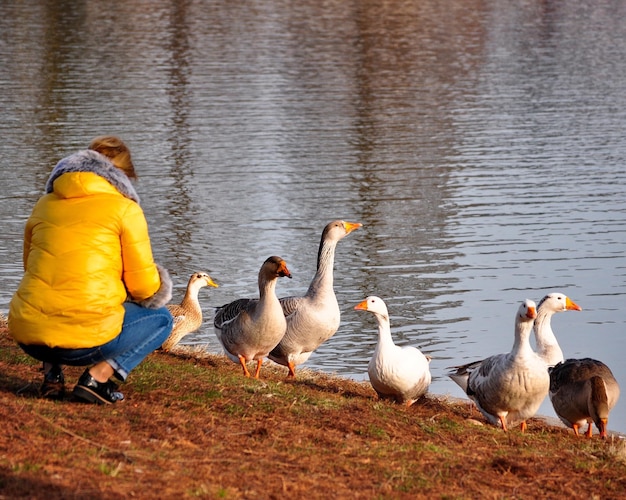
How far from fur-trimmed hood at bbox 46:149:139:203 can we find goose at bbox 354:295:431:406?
11.1ft

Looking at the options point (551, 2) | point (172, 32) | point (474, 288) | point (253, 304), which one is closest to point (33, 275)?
point (253, 304)

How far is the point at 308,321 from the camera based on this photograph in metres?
11.0

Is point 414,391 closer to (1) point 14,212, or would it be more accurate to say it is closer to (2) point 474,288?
(2) point 474,288

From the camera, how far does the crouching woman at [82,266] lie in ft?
23.2

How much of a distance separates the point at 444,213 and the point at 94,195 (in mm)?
14146

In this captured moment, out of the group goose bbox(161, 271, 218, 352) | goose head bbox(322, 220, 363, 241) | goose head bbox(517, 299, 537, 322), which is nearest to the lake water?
goose bbox(161, 271, 218, 352)

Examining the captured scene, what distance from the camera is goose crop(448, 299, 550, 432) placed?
938cm

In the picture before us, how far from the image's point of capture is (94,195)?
7.18 meters

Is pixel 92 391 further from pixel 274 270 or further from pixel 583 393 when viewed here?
pixel 583 393

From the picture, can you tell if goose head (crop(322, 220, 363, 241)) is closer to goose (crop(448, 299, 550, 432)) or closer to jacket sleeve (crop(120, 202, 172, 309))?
goose (crop(448, 299, 550, 432))

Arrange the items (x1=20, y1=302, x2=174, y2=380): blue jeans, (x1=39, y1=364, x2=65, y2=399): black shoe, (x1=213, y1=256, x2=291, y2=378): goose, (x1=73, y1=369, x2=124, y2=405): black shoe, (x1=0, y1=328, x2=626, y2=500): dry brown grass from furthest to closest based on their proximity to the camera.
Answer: (x1=213, y1=256, x2=291, y2=378): goose, (x1=39, y1=364, x2=65, y2=399): black shoe, (x1=73, y1=369, x2=124, y2=405): black shoe, (x1=20, y1=302, x2=174, y2=380): blue jeans, (x1=0, y1=328, x2=626, y2=500): dry brown grass

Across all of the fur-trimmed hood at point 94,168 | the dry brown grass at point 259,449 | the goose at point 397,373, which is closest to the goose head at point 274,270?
the goose at point 397,373

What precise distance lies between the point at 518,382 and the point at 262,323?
247cm

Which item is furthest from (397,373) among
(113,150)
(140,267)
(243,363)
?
(113,150)
